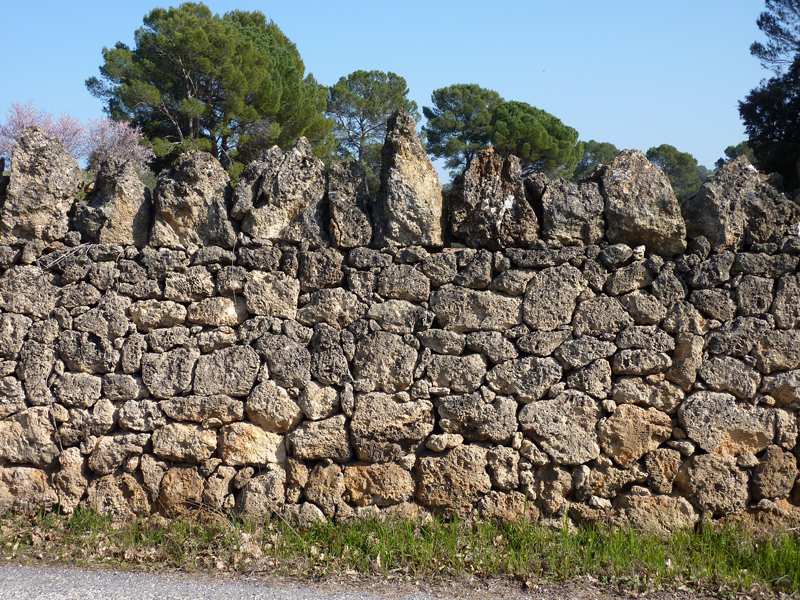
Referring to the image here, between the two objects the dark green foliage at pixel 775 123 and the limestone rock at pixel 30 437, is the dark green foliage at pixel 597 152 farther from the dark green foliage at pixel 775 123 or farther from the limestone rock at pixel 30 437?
the limestone rock at pixel 30 437

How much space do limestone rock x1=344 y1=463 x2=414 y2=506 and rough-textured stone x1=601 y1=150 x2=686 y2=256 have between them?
2008mm

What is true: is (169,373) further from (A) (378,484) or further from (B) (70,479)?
(A) (378,484)

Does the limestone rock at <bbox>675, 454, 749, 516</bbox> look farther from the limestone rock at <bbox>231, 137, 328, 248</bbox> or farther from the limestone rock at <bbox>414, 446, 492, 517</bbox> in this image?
Answer: the limestone rock at <bbox>231, 137, 328, 248</bbox>

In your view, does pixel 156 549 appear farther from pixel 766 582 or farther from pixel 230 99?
pixel 230 99

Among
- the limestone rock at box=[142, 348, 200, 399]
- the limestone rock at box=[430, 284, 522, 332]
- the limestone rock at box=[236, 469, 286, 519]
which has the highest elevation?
the limestone rock at box=[430, 284, 522, 332]

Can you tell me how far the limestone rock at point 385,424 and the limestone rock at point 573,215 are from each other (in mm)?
1354

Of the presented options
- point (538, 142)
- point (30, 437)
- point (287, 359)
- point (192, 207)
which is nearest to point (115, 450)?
point (30, 437)

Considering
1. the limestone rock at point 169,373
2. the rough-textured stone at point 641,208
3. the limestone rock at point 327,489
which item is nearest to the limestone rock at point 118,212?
the limestone rock at point 169,373

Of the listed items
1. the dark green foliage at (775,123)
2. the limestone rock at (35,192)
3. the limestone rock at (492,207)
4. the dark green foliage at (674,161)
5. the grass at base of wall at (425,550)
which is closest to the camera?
the grass at base of wall at (425,550)

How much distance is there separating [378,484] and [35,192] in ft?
9.73

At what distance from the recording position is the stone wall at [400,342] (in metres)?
3.62

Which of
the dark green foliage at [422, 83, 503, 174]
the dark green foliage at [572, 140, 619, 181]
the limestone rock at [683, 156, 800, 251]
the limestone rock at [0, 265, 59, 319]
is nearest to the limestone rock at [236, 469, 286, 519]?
the limestone rock at [0, 265, 59, 319]

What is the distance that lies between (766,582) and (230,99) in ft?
46.9

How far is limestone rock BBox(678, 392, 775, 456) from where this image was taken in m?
3.59
